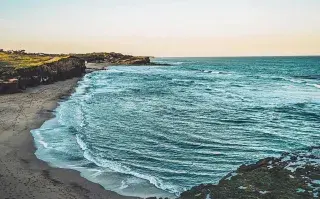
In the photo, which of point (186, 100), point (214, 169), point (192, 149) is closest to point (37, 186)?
point (214, 169)

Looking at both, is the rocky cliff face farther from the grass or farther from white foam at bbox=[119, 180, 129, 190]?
white foam at bbox=[119, 180, 129, 190]

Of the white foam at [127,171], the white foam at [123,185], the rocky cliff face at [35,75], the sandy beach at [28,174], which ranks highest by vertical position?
the rocky cliff face at [35,75]

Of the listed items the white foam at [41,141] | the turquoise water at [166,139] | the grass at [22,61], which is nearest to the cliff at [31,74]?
the grass at [22,61]

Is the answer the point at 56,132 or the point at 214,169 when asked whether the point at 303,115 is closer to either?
the point at 214,169

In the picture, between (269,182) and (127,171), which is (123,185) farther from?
(269,182)

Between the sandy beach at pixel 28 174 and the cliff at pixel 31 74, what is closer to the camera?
the sandy beach at pixel 28 174

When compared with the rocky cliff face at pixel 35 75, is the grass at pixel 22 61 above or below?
above

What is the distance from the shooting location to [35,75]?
61.4m

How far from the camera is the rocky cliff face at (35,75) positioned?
4988 cm

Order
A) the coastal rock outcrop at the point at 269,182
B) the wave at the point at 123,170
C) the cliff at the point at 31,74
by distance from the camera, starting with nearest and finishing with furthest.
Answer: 1. the coastal rock outcrop at the point at 269,182
2. the wave at the point at 123,170
3. the cliff at the point at 31,74

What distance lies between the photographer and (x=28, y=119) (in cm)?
3297

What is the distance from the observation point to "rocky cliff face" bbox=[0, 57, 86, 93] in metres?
49.9

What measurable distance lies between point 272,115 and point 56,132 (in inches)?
842

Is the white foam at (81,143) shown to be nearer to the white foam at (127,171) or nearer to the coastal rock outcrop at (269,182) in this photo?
the white foam at (127,171)
